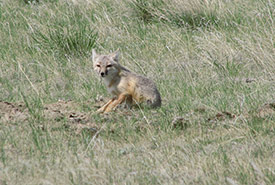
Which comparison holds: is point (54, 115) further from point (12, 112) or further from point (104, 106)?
point (104, 106)

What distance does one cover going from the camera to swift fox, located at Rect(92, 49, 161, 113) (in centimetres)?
675

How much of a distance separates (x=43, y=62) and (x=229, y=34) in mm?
3303

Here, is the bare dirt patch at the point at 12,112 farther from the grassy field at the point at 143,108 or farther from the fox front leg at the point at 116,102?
the fox front leg at the point at 116,102

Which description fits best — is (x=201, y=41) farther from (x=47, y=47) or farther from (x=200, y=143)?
(x=200, y=143)

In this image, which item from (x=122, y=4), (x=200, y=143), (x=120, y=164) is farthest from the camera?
(x=122, y=4)

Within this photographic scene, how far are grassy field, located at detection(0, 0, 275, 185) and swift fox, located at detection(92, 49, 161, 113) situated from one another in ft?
0.78

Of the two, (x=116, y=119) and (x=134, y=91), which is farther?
(x=134, y=91)

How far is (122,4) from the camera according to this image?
11.1 meters

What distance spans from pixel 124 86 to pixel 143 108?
0.39m

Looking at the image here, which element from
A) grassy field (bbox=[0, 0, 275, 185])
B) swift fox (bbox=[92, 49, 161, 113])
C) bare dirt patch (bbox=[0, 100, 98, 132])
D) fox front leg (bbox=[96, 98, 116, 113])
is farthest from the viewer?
swift fox (bbox=[92, 49, 161, 113])

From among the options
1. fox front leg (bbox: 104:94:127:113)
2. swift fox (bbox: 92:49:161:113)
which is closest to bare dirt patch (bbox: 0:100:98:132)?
fox front leg (bbox: 104:94:127:113)

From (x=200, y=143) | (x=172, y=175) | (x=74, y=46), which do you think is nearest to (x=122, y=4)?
(x=74, y=46)

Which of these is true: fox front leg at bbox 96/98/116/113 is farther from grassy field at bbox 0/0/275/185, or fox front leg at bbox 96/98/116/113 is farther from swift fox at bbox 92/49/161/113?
grassy field at bbox 0/0/275/185

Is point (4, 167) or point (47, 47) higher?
point (4, 167)
